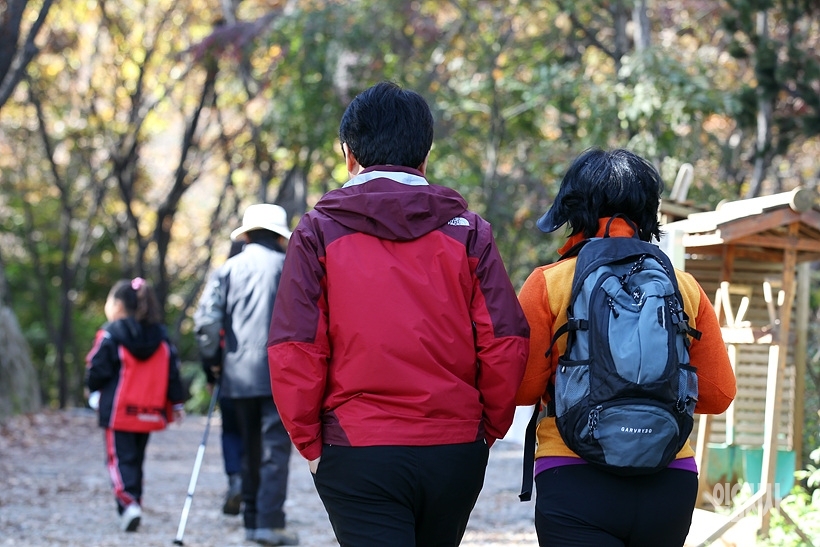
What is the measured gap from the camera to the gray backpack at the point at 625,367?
2.80 metres

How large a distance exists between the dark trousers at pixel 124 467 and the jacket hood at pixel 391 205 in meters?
4.96

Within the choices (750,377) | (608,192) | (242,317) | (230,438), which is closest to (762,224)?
(750,377)

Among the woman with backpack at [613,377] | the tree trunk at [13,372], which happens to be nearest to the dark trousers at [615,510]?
the woman with backpack at [613,377]

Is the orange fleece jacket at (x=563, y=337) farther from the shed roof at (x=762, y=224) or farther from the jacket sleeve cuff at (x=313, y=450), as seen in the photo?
the shed roof at (x=762, y=224)

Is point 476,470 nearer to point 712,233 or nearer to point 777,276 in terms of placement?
point 712,233

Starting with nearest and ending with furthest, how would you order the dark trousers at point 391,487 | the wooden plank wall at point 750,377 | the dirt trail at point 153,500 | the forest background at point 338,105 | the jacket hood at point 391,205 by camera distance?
the dark trousers at point 391,487
the jacket hood at point 391,205
the wooden plank wall at point 750,377
the dirt trail at point 153,500
the forest background at point 338,105

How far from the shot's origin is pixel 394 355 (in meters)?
2.97

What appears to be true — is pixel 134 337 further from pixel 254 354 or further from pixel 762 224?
pixel 762 224

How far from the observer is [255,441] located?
6895 millimetres

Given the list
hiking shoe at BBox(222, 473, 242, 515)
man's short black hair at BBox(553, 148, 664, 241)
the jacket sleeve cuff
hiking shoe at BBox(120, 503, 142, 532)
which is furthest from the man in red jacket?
hiking shoe at BBox(222, 473, 242, 515)

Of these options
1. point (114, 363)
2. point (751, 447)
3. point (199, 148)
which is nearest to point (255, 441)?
point (114, 363)

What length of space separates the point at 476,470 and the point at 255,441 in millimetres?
4032

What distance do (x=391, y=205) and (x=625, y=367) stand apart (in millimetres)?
797

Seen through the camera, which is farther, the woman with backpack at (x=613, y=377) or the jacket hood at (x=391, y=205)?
the jacket hood at (x=391, y=205)
